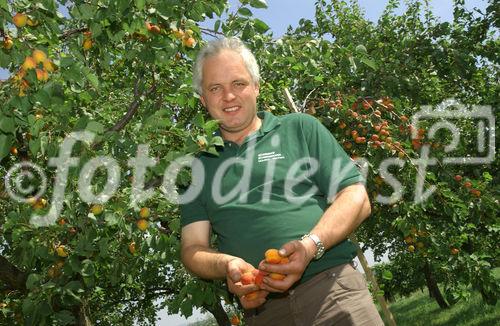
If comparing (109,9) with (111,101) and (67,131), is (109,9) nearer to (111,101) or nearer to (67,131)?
(67,131)

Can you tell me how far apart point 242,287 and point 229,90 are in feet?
3.43

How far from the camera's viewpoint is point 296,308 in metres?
2.14

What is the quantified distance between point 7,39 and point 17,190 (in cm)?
238

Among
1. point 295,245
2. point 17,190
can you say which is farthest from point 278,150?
point 17,190

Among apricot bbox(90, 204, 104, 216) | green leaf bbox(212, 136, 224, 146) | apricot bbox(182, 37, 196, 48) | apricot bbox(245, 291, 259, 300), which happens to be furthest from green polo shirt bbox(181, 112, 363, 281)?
apricot bbox(182, 37, 196, 48)

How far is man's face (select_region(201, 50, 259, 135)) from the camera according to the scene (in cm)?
249

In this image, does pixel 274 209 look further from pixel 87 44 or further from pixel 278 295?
pixel 87 44

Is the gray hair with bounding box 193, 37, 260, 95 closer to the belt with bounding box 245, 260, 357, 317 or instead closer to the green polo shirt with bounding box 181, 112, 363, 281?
the green polo shirt with bounding box 181, 112, 363, 281

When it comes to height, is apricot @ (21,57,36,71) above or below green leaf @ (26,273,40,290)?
above

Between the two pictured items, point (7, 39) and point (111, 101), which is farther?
point (111, 101)

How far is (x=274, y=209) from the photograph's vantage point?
2203 millimetres

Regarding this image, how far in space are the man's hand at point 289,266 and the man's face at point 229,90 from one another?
86cm

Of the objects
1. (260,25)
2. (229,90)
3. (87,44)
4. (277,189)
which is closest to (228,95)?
(229,90)

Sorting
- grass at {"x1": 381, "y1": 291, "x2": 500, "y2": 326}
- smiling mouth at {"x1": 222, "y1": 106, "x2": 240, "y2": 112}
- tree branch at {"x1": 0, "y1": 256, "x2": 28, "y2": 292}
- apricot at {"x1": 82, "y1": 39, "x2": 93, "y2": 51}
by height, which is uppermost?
apricot at {"x1": 82, "y1": 39, "x2": 93, "y2": 51}
